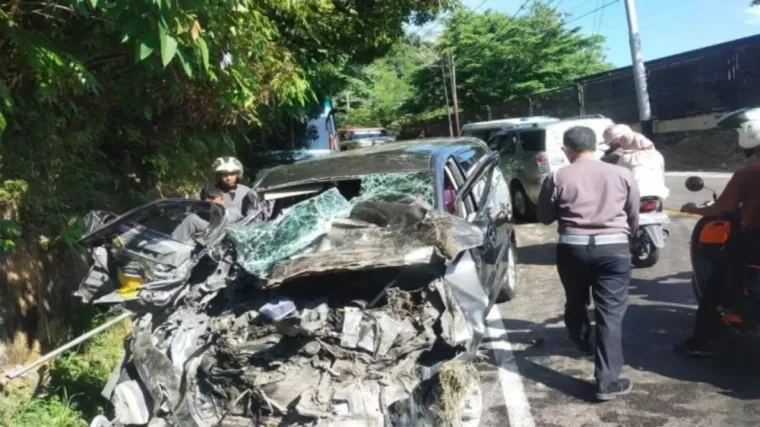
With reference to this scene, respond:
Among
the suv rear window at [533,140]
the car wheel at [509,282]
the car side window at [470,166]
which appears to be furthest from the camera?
the suv rear window at [533,140]

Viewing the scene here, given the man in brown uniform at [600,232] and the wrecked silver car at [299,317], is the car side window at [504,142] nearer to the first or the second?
the man in brown uniform at [600,232]

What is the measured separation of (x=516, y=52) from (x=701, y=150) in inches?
639

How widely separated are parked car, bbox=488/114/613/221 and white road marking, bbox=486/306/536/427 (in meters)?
5.21

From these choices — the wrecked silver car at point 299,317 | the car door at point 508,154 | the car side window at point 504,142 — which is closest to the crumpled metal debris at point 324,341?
the wrecked silver car at point 299,317

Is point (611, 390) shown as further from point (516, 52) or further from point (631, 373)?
point (516, 52)

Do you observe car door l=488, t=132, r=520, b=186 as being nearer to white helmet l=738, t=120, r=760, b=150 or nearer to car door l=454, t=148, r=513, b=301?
car door l=454, t=148, r=513, b=301

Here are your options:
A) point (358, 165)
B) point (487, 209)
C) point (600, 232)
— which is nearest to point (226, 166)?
point (358, 165)

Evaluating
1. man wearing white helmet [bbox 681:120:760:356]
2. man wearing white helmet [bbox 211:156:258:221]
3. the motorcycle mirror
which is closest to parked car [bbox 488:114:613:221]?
man wearing white helmet [bbox 211:156:258:221]

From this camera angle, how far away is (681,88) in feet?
65.1

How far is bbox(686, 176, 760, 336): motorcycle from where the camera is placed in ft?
14.4

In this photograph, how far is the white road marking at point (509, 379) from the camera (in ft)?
14.3

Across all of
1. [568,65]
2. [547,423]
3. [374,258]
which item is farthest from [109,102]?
[568,65]

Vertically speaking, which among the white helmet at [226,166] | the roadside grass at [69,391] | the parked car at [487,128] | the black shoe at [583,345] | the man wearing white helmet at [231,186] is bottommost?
the black shoe at [583,345]

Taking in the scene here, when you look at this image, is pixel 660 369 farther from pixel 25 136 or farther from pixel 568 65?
pixel 568 65
